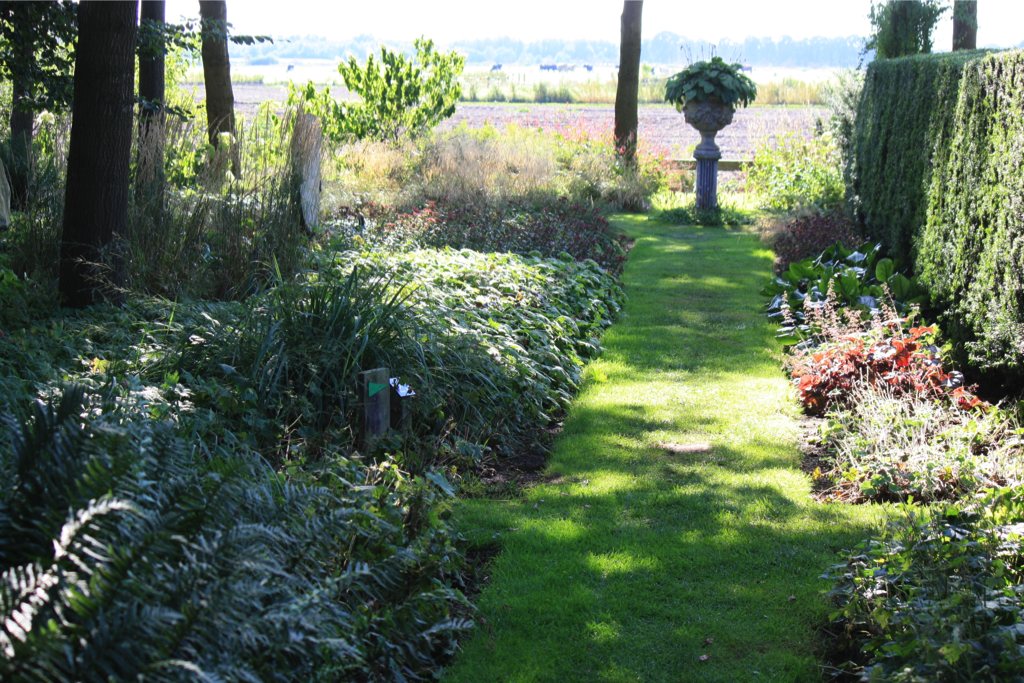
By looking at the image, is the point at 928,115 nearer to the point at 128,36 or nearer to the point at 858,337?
the point at 858,337

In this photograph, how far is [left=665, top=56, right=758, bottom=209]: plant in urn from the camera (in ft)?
47.8

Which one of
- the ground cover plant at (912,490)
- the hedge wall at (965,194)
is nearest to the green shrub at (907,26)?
the hedge wall at (965,194)

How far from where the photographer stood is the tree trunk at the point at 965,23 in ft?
47.5

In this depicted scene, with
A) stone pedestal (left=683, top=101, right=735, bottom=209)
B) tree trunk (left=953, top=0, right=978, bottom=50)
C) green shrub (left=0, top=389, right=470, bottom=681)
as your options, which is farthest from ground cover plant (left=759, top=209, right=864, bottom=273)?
green shrub (left=0, top=389, right=470, bottom=681)

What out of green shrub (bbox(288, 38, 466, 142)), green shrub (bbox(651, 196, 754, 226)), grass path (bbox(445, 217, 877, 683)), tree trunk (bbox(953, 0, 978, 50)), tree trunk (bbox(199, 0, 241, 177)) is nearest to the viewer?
grass path (bbox(445, 217, 877, 683))

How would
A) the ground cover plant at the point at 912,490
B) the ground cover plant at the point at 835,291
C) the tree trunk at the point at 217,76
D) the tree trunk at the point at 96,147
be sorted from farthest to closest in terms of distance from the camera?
1. the tree trunk at the point at 217,76
2. the ground cover plant at the point at 835,291
3. the tree trunk at the point at 96,147
4. the ground cover plant at the point at 912,490

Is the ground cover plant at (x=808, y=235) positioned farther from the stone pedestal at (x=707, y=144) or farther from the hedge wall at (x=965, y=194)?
the stone pedestal at (x=707, y=144)

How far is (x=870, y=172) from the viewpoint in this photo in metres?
9.81

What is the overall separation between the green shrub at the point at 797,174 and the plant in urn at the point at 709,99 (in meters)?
0.99

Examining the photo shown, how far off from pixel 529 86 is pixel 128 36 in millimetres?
36987

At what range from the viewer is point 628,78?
56.3 feet

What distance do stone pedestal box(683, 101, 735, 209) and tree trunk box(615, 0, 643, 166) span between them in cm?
219

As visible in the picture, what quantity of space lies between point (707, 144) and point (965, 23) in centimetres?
449

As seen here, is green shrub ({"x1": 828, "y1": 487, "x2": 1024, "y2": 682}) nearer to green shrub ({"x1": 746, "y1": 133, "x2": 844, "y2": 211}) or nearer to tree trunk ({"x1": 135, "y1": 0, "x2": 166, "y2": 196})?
tree trunk ({"x1": 135, "y1": 0, "x2": 166, "y2": 196})
